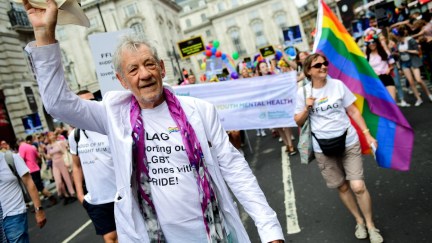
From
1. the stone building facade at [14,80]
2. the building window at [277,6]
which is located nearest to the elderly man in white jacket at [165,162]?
the stone building facade at [14,80]

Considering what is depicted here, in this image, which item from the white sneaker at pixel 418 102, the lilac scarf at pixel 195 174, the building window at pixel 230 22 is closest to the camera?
the lilac scarf at pixel 195 174

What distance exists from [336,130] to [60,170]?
8.17 metres

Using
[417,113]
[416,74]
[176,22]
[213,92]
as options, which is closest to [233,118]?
[213,92]

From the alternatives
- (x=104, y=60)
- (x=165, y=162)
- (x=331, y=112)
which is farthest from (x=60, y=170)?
(x=165, y=162)

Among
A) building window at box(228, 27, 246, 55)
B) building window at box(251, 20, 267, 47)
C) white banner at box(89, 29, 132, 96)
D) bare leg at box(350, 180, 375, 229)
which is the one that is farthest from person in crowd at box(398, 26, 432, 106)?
building window at box(228, 27, 246, 55)

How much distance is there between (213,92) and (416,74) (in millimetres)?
4834

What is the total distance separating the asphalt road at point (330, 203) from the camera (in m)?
3.85

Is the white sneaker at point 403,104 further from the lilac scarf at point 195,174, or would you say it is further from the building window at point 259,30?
the building window at point 259,30

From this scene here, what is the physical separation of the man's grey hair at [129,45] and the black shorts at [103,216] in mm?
2067

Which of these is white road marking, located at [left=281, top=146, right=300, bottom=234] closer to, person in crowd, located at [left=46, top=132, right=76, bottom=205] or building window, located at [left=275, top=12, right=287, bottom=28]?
person in crowd, located at [left=46, top=132, right=76, bottom=205]

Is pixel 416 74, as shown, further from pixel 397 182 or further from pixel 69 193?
pixel 69 193

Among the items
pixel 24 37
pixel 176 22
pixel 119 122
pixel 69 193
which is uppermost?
pixel 176 22

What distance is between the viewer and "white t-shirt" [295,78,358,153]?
3.75 metres

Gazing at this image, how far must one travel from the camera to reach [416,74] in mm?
8852
